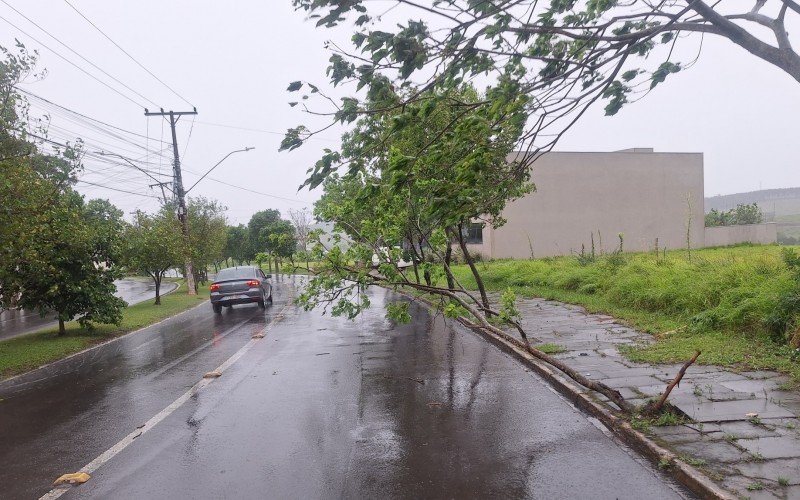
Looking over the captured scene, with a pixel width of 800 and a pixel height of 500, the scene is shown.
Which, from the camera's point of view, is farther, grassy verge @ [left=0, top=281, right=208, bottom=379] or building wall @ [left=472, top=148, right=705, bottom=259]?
building wall @ [left=472, top=148, right=705, bottom=259]

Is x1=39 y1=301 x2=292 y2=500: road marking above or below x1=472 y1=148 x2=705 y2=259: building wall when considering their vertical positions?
below

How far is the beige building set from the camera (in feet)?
117

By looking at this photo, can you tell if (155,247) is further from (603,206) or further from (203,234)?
(603,206)

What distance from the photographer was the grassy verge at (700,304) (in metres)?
7.83

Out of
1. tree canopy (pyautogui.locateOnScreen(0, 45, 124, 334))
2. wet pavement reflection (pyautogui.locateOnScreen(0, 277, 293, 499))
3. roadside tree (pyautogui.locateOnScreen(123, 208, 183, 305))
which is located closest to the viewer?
wet pavement reflection (pyautogui.locateOnScreen(0, 277, 293, 499))

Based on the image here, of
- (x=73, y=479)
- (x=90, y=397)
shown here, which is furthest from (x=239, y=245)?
(x=73, y=479)

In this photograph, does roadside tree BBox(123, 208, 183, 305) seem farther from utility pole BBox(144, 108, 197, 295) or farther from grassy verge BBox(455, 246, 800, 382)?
grassy verge BBox(455, 246, 800, 382)

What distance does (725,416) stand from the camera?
5.45 m

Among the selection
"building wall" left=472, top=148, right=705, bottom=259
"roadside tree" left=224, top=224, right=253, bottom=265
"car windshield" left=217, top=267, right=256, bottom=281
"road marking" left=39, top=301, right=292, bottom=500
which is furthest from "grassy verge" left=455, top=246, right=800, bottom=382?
"roadside tree" left=224, top=224, right=253, bottom=265

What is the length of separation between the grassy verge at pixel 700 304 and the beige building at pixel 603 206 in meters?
19.7

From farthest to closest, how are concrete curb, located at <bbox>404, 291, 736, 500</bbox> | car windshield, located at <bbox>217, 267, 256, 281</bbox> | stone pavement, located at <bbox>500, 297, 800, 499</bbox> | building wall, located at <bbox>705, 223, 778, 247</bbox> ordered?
building wall, located at <bbox>705, 223, 778, 247</bbox>, car windshield, located at <bbox>217, 267, 256, 281</bbox>, stone pavement, located at <bbox>500, 297, 800, 499</bbox>, concrete curb, located at <bbox>404, 291, 736, 500</bbox>

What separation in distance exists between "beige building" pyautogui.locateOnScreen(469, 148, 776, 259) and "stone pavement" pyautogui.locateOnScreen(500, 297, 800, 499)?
2665 cm

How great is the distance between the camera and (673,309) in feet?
36.0

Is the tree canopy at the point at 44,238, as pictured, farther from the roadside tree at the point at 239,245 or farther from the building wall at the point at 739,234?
the roadside tree at the point at 239,245
